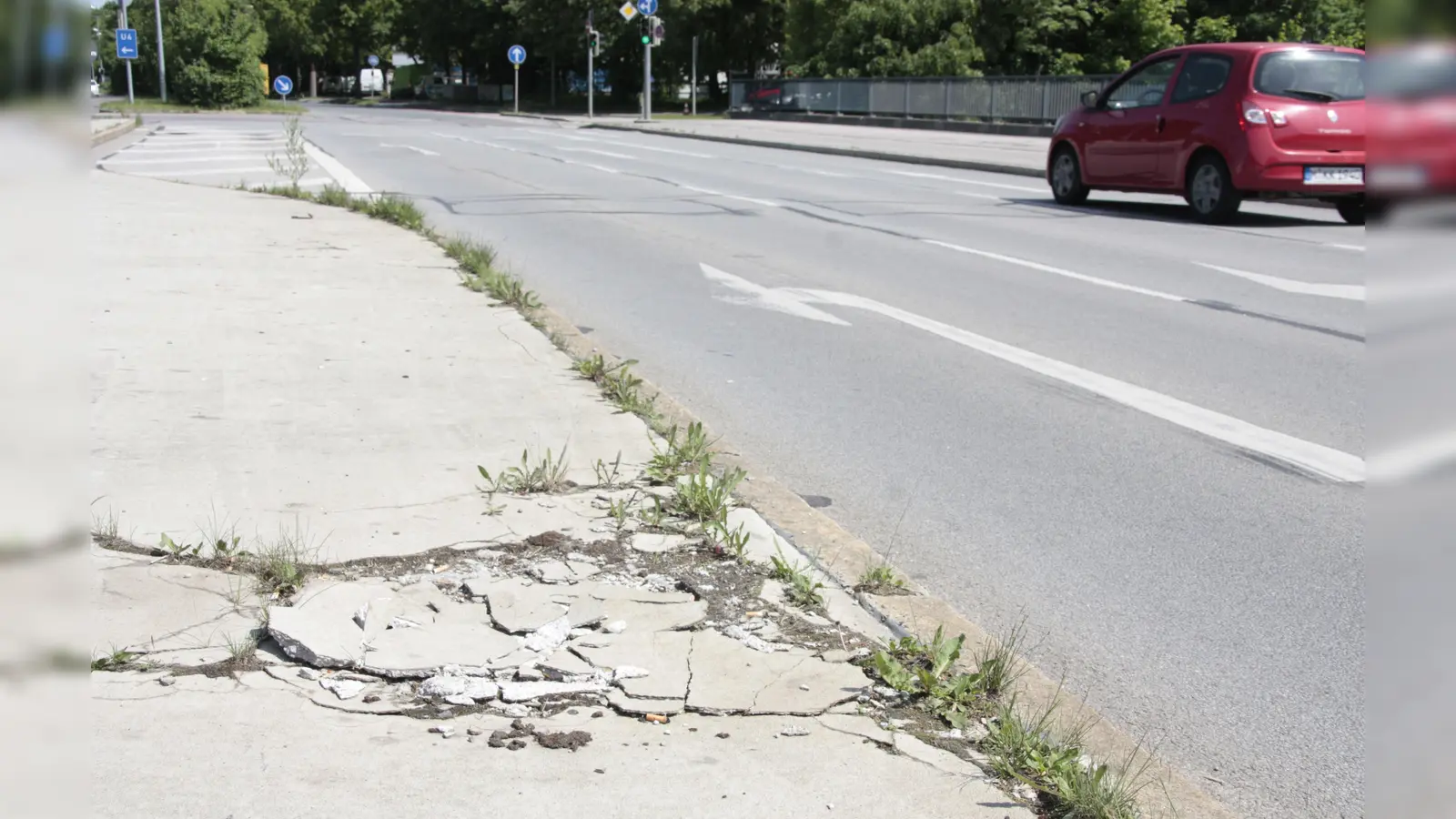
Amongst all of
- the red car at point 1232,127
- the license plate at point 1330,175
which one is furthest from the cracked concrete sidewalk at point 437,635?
the license plate at point 1330,175

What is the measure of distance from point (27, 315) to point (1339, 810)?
287 centimetres

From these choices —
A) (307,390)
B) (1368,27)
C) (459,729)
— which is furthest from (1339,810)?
(307,390)

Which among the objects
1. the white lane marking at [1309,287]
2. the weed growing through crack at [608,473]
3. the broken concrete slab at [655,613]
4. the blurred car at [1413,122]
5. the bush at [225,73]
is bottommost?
the broken concrete slab at [655,613]

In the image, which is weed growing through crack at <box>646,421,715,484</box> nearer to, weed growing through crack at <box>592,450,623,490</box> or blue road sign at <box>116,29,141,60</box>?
weed growing through crack at <box>592,450,623,490</box>

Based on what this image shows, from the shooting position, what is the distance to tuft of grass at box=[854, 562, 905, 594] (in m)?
4.20

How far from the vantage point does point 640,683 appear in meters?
3.49

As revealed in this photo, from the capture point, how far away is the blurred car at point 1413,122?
2.71 feet

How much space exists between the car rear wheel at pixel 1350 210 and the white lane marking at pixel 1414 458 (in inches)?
594

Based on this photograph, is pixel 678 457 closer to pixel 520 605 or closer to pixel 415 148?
pixel 520 605

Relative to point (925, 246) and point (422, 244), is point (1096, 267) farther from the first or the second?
point (422, 244)

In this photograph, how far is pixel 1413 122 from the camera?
919 millimetres

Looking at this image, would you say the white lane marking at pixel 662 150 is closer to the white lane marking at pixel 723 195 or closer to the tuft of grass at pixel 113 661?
the white lane marking at pixel 723 195

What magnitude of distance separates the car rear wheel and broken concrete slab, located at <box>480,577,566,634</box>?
560 inches

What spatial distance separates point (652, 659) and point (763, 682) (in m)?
0.34
